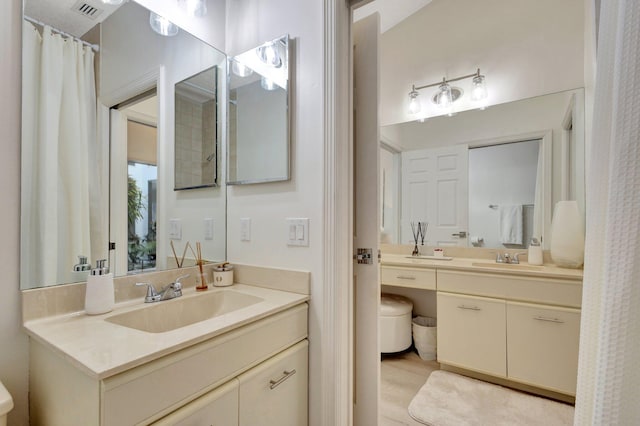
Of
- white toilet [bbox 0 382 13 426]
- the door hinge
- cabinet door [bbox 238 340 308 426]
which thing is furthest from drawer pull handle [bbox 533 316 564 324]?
white toilet [bbox 0 382 13 426]

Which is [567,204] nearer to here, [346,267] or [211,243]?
[346,267]

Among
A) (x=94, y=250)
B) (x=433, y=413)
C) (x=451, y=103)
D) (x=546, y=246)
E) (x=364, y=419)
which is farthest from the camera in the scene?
(x=451, y=103)

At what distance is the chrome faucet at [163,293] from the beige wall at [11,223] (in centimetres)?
37

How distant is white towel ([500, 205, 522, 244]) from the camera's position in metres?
2.35

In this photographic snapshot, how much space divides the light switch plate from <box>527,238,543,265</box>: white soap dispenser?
6.17ft

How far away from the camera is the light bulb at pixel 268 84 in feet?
4.66

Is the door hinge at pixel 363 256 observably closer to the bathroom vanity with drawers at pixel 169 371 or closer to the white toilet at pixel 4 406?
the bathroom vanity with drawers at pixel 169 371

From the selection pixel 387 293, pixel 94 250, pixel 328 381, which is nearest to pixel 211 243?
pixel 94 250

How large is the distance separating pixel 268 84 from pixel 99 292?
1.15 m

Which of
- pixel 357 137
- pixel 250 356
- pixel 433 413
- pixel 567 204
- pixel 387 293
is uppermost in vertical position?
pixel 357 137

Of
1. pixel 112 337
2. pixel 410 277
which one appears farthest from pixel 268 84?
pixel 410 277

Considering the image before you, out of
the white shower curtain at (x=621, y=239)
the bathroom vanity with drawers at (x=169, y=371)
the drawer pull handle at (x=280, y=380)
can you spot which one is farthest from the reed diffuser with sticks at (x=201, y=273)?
the white shower curtain at (x=621, y=239)

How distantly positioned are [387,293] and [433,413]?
4.16 feet

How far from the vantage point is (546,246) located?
86.1 inches
